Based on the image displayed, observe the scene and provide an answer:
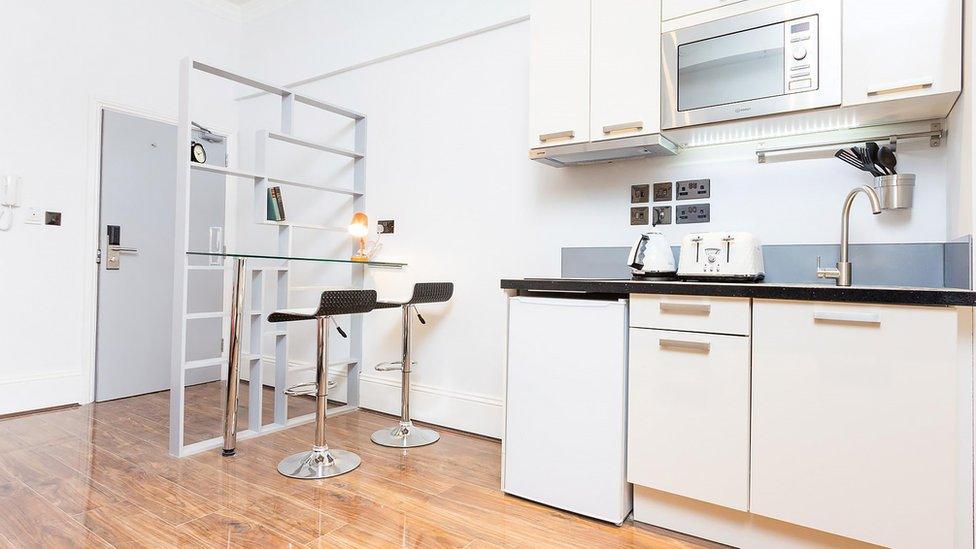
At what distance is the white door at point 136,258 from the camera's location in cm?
373

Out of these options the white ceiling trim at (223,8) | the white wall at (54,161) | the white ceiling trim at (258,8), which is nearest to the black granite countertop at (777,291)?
the white wall at (54,161)

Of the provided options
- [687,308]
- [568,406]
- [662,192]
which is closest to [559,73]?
[662,192]

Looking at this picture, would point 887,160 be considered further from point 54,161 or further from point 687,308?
point 54,161

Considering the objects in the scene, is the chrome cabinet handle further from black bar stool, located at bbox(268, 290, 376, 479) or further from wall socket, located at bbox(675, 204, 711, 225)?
black bar stool, located at bbox(268, 290, 376, 479)

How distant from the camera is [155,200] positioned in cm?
394

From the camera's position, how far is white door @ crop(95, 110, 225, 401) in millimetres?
3729

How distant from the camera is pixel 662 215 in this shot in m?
2.46

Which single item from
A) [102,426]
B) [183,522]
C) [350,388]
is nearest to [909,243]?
[183,522]

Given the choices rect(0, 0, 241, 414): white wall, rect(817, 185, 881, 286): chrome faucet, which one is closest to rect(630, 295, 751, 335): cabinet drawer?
rect(817, 185, 881, 286): chrome faucet

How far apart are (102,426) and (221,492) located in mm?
1466

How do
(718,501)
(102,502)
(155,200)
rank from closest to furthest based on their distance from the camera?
(718,501), (102,502), (155,200)

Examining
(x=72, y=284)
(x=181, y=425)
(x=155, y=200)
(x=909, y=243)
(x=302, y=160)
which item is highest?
(x=302, y=160)

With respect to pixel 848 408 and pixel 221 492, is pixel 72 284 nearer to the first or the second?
pixel 221 492

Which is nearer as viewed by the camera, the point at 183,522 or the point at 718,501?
the point at 718,501
